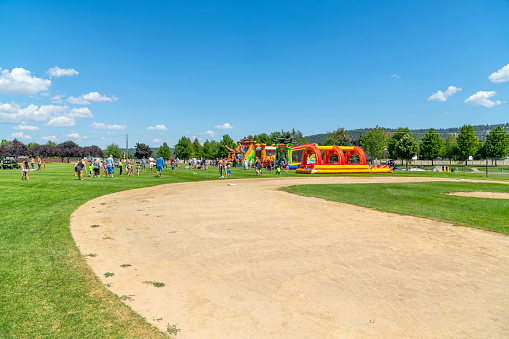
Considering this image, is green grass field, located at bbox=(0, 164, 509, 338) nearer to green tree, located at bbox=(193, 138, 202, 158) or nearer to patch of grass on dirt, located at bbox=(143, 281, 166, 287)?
patch of grass on dirt, located at bbox=(143, 281, 166, 287)

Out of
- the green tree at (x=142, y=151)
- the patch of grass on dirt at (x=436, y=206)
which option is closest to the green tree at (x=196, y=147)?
the green tree at (x=142, y=151)

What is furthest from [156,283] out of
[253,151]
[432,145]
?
[432,145]

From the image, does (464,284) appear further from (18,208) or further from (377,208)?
(18,208)

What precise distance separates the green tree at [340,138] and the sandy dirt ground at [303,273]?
285 ft

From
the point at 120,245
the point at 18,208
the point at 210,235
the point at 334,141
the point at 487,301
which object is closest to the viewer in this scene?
the point at 487,301

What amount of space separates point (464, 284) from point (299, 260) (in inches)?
111

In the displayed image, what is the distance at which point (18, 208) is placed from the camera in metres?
10.8

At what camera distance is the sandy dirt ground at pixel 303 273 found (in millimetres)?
3834

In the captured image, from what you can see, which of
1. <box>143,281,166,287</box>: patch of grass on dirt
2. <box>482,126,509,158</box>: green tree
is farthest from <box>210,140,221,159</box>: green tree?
<box>143,281,166,287</box>: patch of grass on dirt

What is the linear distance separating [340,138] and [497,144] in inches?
1534

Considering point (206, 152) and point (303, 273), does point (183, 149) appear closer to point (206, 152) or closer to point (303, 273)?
point (206, 152)

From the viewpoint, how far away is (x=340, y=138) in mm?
94250

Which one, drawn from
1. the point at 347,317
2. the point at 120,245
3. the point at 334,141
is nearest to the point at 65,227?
the point at 120,245

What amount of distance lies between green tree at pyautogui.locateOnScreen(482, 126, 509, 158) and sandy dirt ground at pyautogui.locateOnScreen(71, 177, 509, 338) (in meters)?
86.3
